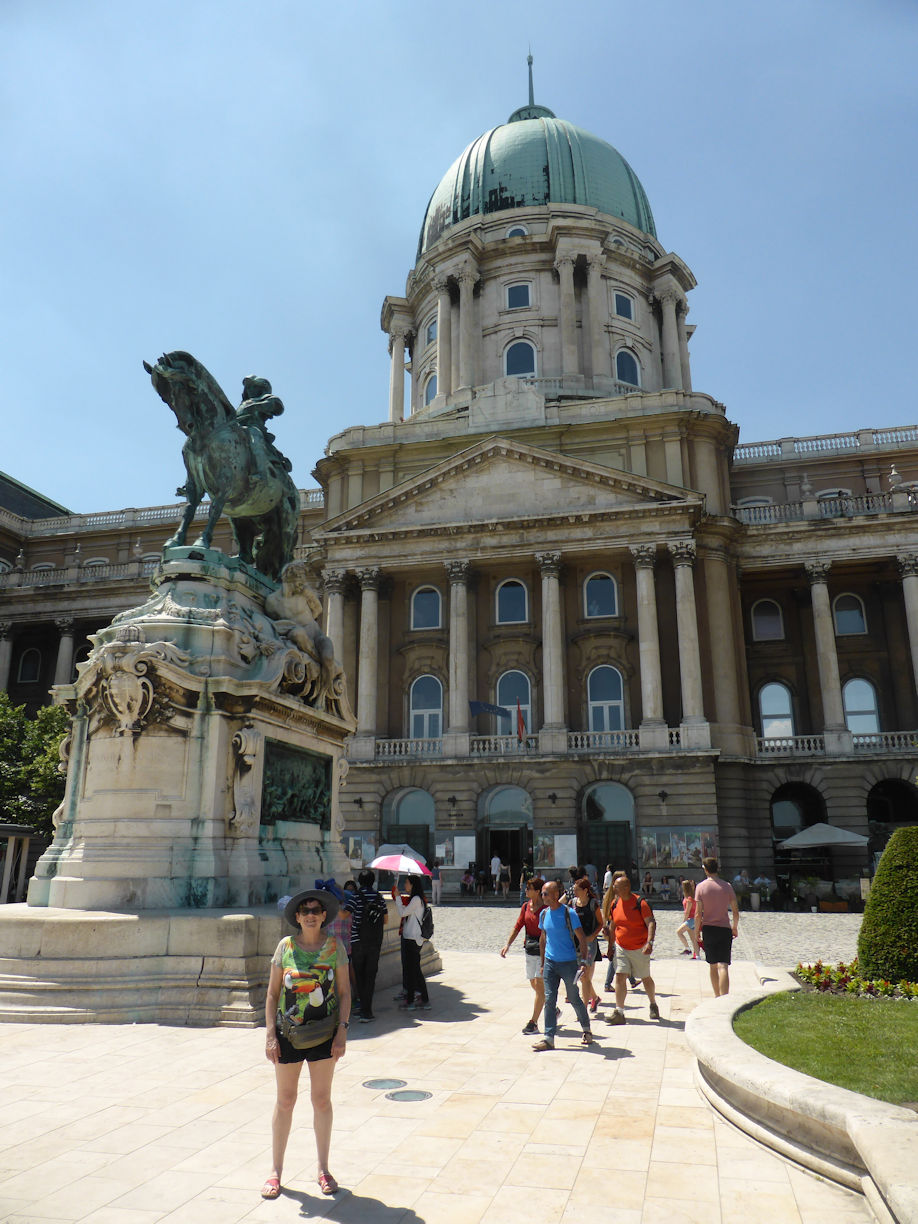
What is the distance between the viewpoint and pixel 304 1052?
15.8 ft

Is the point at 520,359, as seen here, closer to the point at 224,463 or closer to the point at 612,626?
the point at 612,626

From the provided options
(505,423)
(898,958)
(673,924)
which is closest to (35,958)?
(898,958)

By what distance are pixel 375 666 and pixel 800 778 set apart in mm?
17667

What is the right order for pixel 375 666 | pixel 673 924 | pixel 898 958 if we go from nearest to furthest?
pixel 898 958 < pixel 673 924 < pixel 375 666

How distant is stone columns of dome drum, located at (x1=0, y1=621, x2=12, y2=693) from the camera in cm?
4853

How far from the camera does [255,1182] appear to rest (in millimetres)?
4910

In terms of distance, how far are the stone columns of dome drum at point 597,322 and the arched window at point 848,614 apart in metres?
17.6

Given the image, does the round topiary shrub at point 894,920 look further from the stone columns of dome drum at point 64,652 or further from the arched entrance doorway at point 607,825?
the stone columns of dome drum at point 64,652

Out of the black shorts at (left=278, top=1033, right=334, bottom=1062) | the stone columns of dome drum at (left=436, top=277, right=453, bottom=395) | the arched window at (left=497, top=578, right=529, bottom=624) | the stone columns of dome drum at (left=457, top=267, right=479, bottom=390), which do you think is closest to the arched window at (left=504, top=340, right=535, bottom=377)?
the stone columns of dome drum at (left=457, top=267, right=479, bottom=390)

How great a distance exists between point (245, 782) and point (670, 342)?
1955 inches

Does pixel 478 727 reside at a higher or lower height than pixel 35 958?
higher

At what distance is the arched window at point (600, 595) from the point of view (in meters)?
39.5

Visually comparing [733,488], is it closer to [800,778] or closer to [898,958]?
[800,778]

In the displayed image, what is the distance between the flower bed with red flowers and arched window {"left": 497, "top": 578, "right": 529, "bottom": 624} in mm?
29347
